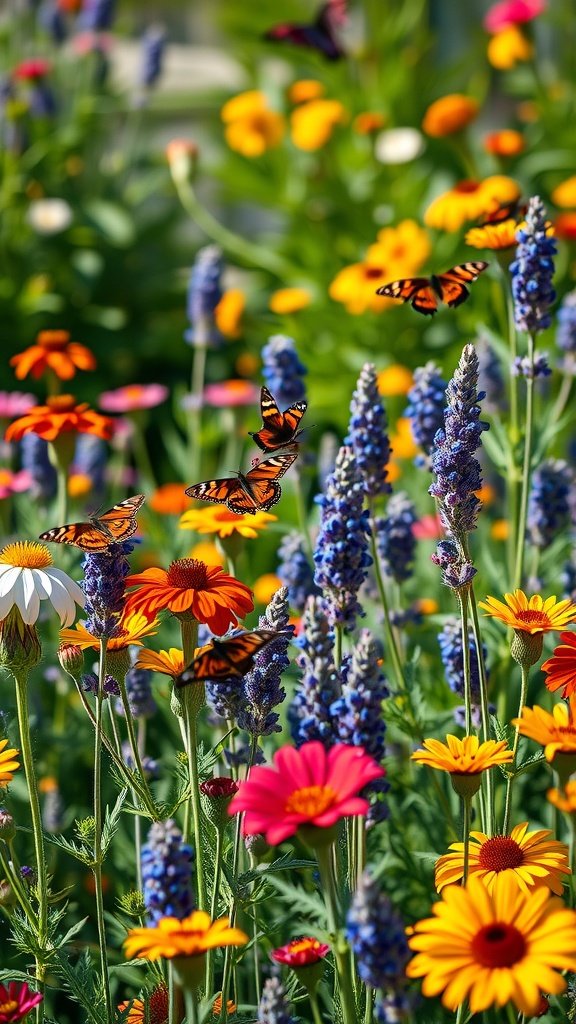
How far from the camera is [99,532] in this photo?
79.2 inches

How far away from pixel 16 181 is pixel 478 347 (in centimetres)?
332

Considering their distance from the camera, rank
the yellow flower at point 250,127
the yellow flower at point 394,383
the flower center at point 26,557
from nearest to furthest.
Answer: the flower center at point 26,557, the yellow flower at point 394,383, the yellow flower at point 250,127

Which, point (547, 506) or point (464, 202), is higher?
point (464, 202)

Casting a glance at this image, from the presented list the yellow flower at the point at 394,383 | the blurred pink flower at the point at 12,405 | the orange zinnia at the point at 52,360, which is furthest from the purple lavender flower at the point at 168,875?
the yellow flower at the point at 394,383

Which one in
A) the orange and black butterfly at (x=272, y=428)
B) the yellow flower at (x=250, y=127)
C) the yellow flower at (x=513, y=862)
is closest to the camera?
the yellow flower at (x=513, y=862)

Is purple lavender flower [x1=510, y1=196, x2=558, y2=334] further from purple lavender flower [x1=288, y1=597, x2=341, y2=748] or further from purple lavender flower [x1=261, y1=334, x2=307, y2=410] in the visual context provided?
purple lavender flower [x1=288, y1=597, x2=341, y2=748]

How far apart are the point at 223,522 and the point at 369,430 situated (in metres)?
0.38

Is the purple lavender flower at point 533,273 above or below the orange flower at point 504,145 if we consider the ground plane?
below

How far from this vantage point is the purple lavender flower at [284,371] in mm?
3037

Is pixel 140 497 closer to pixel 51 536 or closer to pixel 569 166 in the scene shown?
pixel 51 536

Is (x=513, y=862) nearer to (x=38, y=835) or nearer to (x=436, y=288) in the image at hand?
(x=38, y=835)

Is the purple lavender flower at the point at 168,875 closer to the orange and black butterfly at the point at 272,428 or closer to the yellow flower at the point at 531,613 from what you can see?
the yellow flower at the point at 531,613

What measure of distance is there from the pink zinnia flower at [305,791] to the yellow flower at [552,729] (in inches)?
9.4

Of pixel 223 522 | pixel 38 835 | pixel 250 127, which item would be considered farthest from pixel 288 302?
pixel 38 835
